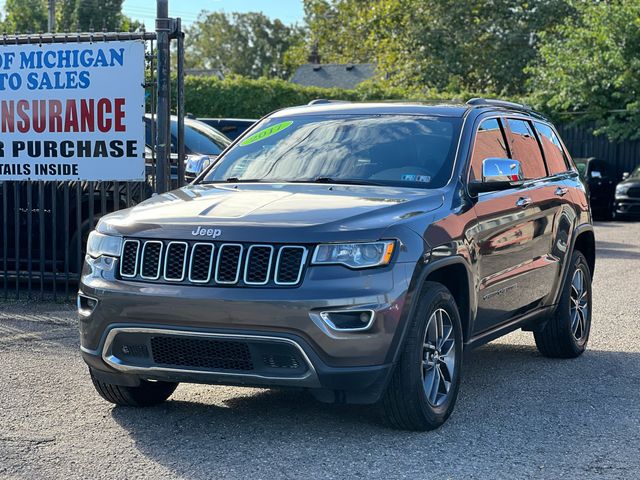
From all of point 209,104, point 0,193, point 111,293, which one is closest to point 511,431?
point 111,293

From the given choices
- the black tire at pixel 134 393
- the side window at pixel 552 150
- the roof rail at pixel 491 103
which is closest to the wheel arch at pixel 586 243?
the side window at pixel 552 150

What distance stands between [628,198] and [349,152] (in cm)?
2042

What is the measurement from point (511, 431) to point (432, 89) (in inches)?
1394

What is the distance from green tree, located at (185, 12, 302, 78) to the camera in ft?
370

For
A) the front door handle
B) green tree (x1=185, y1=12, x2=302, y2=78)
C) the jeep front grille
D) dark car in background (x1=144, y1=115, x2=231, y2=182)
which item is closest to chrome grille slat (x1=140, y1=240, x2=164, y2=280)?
the jeep front grille

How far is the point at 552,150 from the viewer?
27.3 feet

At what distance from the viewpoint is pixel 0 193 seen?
443 inches

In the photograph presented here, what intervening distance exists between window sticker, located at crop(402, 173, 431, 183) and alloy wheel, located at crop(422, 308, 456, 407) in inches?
33.1

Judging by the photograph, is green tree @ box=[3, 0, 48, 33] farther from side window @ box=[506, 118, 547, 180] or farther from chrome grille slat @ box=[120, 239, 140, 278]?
chrome grille slat @ box=[120, 239, 140, 278]

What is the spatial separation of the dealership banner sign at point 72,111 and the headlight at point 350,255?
5.18 metres

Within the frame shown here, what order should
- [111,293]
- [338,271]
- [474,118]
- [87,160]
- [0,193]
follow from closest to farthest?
1. [338,271]
2. [111,293]
3. [474,118]
4. [87,160]
5. [0,193]

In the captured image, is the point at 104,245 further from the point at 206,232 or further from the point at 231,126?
the point at 231,126

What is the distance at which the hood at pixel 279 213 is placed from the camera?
532 cm

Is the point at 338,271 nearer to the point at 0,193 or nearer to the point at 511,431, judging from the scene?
the point at 511,431
